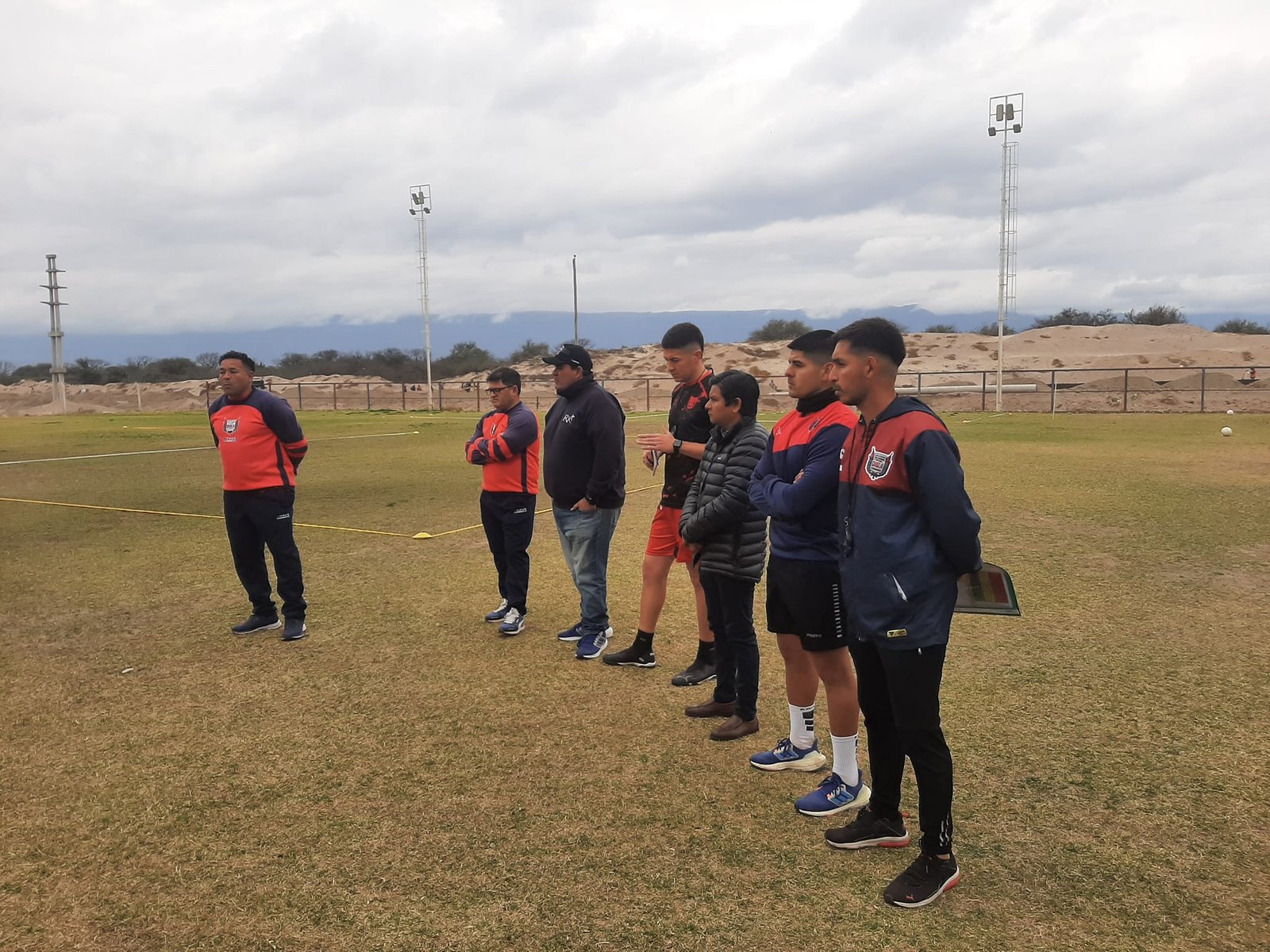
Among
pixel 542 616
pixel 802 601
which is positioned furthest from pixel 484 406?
pixel 802 601

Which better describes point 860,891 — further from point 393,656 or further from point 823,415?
point 393,656

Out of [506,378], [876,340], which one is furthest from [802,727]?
[506,378]

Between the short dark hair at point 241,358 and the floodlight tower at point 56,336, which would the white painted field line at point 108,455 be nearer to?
the short dark hair at point 241,358

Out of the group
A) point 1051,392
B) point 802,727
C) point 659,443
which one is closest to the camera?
point 802,727

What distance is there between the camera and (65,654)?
237 inches

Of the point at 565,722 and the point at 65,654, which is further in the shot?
the point at 65,654

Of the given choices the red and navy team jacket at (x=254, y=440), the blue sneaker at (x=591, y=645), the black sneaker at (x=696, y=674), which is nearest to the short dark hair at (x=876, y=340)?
the black sneaker at (x=696, y=674)

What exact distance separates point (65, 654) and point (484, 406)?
48893mm

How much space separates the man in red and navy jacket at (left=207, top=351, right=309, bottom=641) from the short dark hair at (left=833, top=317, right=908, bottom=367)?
4.34 meters

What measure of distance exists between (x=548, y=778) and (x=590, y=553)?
6.65ft

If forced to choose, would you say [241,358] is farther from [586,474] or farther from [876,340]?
[876,340]

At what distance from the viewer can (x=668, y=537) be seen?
5.38m

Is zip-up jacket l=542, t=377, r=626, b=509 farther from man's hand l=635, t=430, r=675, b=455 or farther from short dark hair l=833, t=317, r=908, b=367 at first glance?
short dark hair l=833, t=317, r=908, b=367

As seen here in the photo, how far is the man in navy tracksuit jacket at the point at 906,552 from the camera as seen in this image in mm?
2979
